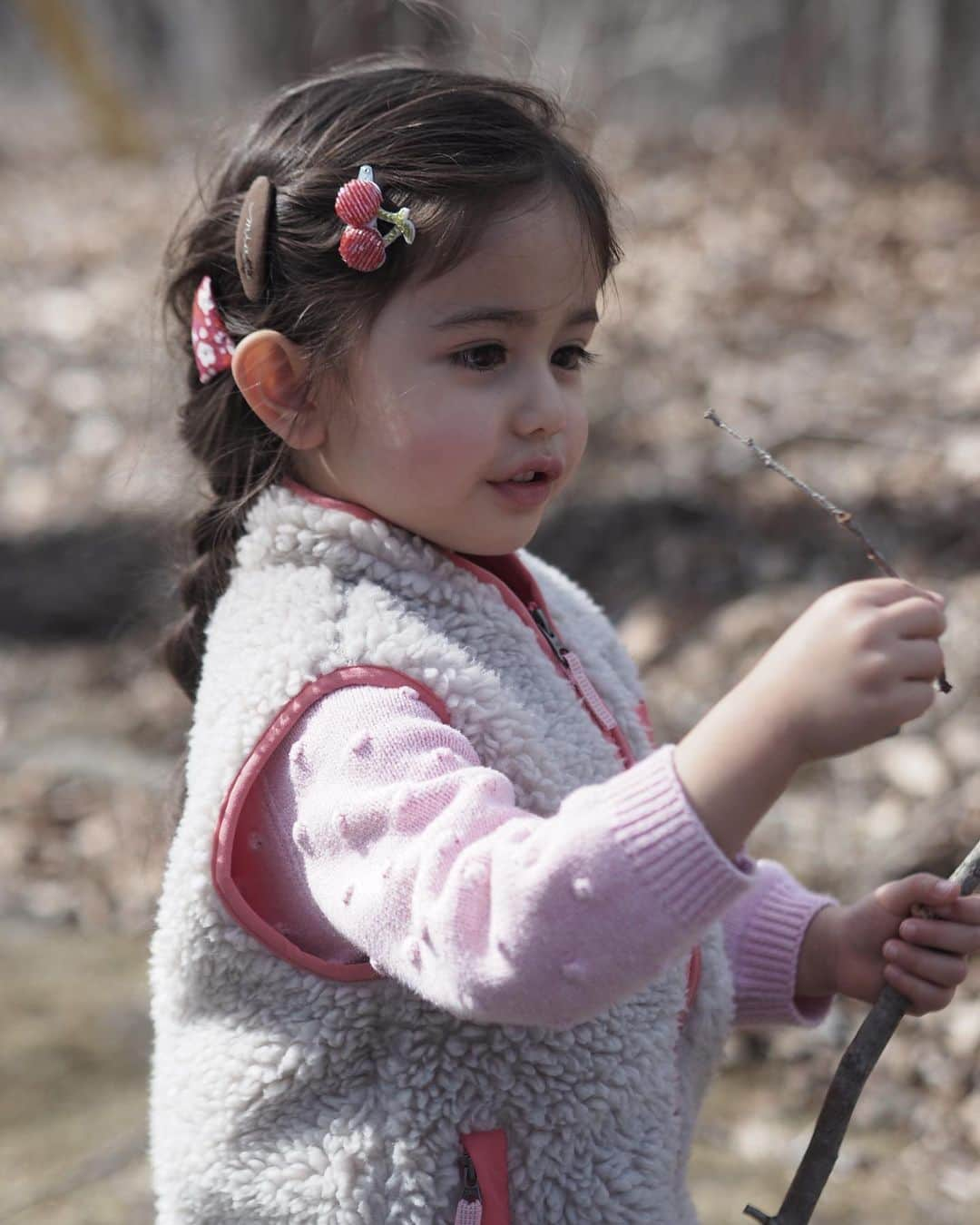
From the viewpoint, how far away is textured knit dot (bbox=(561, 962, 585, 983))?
3.68 ft

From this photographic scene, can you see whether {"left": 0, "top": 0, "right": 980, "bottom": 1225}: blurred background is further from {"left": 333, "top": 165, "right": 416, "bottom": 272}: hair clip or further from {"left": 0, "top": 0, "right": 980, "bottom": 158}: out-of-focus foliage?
{"left": 333, "top": 165, "right": 416, "bottom": 272}: hair clip

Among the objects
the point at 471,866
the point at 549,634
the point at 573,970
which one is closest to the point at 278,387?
the point at 549,634

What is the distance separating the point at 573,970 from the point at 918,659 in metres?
0.34

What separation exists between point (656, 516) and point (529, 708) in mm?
2750

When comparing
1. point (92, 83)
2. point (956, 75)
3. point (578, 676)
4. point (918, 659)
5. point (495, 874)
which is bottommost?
point (92, 83)

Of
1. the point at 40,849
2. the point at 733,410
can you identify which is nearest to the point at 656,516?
the point at 733,410

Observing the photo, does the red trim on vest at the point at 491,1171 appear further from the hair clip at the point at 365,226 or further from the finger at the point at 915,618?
the hair clip at the point at 365,226

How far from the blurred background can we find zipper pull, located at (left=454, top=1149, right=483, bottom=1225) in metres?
0.63

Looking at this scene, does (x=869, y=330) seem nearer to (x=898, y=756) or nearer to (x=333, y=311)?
(x=898, y=756)

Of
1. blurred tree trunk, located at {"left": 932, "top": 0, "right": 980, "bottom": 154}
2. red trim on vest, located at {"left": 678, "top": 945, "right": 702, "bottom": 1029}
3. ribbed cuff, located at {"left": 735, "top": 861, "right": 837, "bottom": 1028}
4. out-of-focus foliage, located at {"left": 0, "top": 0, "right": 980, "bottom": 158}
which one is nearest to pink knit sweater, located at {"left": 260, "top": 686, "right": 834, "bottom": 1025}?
red trim on vest, located at {"left": 678, "top": 945, "right": 702, "bottom": 1029}

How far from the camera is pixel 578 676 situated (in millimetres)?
1596

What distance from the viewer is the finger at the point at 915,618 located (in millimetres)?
1101

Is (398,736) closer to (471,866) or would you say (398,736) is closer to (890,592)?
(471,866)

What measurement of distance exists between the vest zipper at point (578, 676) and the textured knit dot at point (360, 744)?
34 centimetres
